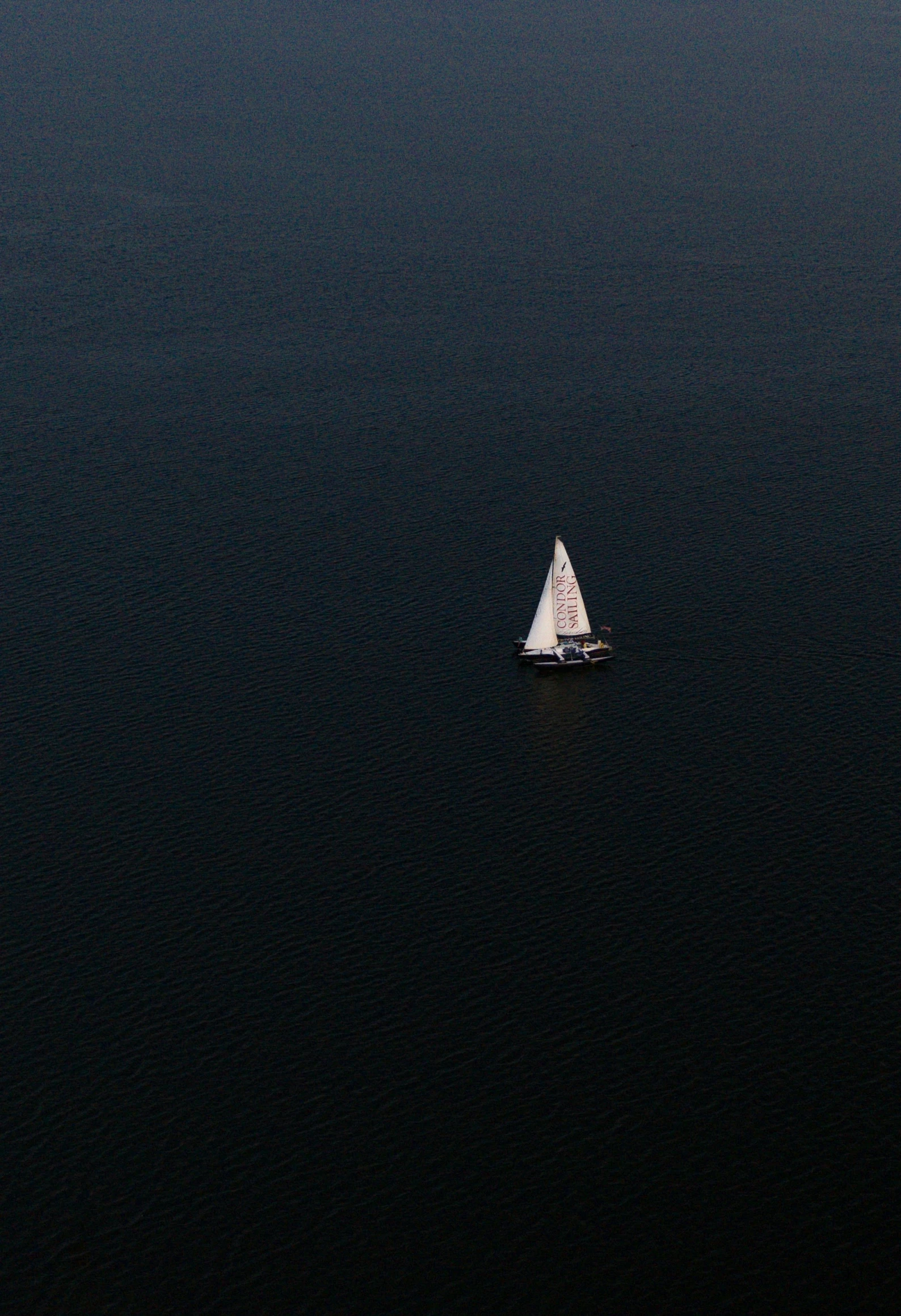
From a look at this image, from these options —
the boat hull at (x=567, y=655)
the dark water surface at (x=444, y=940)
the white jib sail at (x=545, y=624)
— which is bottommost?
the dark water surface at (x=444, y=940)

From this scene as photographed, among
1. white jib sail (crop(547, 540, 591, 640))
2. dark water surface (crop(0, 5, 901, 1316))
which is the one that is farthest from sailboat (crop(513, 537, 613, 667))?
dark water surface (crop(0, 5, 901, 1316))

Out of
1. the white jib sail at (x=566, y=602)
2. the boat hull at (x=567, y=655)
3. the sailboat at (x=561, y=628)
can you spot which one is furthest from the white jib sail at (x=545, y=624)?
the boat hull at (x=567, y=655)

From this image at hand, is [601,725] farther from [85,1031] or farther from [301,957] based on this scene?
[85,1031]

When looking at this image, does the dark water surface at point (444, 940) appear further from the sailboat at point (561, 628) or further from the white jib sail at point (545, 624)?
the white jib sail at point (545, 624)

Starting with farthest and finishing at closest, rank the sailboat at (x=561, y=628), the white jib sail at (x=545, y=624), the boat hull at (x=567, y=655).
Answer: the white jib sail at (x=545, y=624)
the sailboat at (x=561, y=628)
the boat hull at (x=567, y=655)

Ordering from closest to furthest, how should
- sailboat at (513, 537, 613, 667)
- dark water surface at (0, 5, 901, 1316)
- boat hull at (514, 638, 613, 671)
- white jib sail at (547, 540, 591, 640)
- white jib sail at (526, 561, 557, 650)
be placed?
dark water surface at (0, 5, 901, 1316) → boat hull at (514, 638, 613, 671) → sailboat at (513, 537, 613, 667) → white jib sail at (526, 561, 557, 650) → white jib sail at (547, 540, 591, 640)

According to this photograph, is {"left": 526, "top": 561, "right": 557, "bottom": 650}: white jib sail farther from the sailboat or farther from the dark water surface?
the dark water surface


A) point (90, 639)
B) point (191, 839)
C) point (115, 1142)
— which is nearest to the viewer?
point (115, 1142)

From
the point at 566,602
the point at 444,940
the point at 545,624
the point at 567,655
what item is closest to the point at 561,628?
the point at 545,624

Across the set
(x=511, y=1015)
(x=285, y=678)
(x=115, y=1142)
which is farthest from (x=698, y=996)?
(x=285, y=678)
